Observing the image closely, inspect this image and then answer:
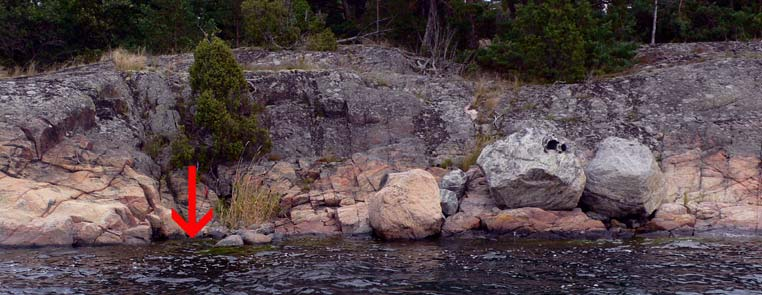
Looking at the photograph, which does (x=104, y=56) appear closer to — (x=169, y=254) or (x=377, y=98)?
(x=377, y=98)

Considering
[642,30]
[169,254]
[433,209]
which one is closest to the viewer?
[169,254]

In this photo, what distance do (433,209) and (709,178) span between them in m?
7.11

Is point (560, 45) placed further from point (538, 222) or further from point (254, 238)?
point (254, 238)

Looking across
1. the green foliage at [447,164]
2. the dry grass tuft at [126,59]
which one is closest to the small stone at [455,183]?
the green foliage at [447,164]

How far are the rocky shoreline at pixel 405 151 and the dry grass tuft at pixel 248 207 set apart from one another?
→ 34 centimetres

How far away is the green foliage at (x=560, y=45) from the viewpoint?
72.1ft

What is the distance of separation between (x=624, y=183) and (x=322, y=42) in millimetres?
12386

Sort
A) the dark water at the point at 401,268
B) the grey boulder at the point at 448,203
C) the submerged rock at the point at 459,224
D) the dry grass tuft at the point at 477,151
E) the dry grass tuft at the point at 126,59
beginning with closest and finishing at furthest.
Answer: the dark water at the point at 401,268 < the submerged rock at the point at 459,224 < the grey boulder at the point at 448,203 < the dry grass tuft at the point at 477,151 < the dry grass tuft at the point at 126,59

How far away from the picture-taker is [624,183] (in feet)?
50.5

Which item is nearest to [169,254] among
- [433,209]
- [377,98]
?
[433,209]

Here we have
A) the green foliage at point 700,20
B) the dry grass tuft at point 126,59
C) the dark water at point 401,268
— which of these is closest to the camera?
the dark water at point 401,268

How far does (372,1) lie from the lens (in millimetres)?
27328

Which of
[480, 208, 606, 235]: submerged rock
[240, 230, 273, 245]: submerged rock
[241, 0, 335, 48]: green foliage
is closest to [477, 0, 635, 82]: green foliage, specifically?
[241, 0, 335, 48]: green foliage

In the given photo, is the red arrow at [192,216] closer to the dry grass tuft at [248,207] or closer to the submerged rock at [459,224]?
the dry grass tuft at [248,207]
